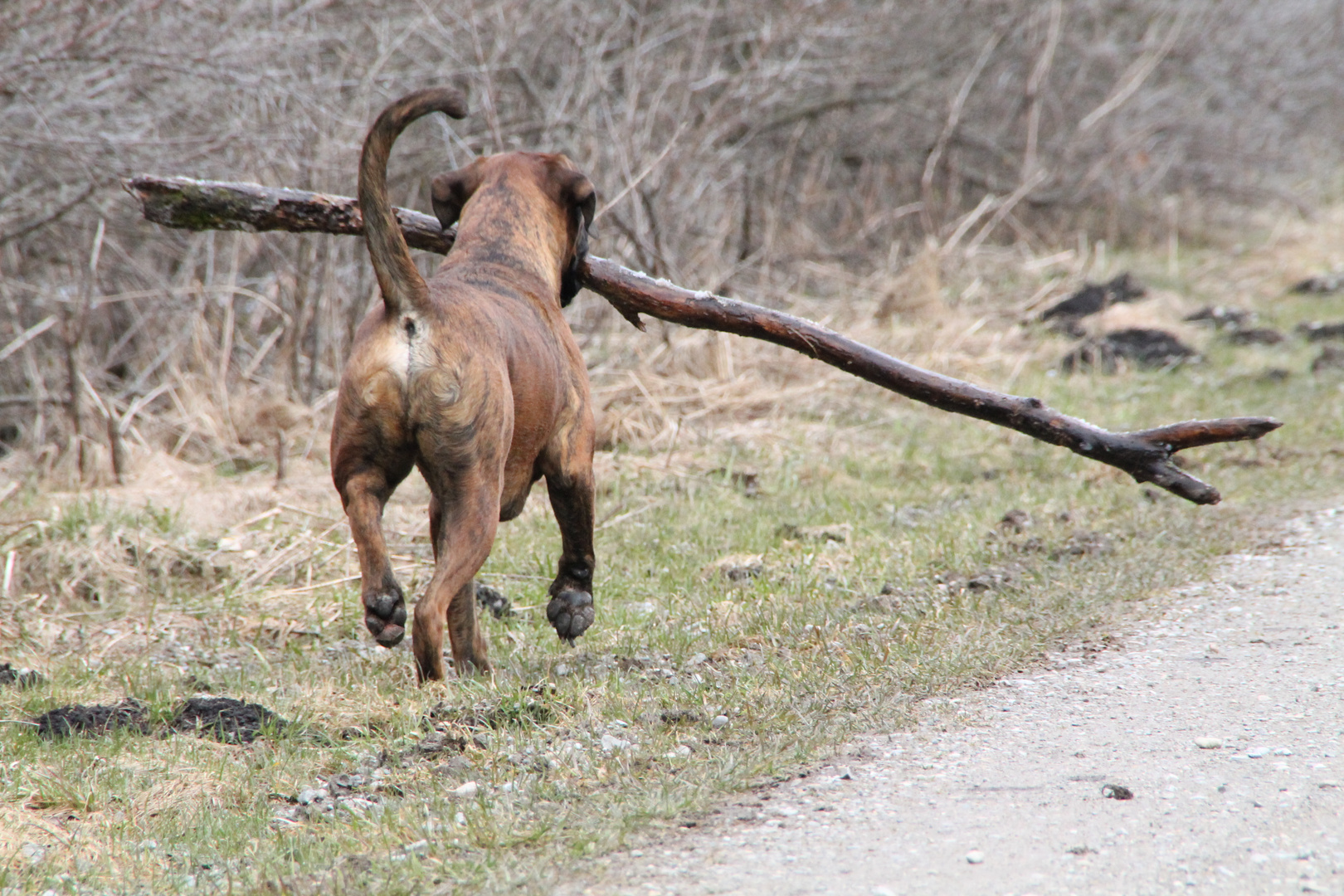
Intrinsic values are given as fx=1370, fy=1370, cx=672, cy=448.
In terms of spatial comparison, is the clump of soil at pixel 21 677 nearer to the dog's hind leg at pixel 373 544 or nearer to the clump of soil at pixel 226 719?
the clump of soil at pixel 226 719

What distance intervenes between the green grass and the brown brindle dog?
1.17 ft

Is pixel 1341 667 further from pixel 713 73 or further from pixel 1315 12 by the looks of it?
pixel 1315 12

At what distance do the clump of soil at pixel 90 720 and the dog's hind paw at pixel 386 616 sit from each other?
0.88m

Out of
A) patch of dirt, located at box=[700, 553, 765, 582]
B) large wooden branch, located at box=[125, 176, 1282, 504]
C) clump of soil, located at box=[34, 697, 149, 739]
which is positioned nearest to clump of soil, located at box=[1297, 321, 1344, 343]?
patch of dirt, located at box=[700, 553, 765, 582]

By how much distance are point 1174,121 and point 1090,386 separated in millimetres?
8466

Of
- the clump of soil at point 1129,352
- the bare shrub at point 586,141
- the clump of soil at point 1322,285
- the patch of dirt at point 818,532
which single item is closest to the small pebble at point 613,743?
the patch of dirt at point 818,532

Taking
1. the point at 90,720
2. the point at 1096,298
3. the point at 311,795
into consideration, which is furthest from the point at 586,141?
the point at 311,795

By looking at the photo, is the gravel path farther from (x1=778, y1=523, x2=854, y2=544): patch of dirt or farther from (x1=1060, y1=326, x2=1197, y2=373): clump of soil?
(x1=1060, y1=326, x2=1197, y2=373): clump of soil

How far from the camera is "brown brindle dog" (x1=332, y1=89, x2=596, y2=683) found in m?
4.11

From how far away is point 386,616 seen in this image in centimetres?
428

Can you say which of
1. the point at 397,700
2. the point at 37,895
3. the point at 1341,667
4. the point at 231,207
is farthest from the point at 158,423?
the point at 1341,667

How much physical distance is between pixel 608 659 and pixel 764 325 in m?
1.39

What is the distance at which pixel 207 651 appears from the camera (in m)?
5.66

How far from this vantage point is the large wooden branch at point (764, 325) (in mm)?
4809
